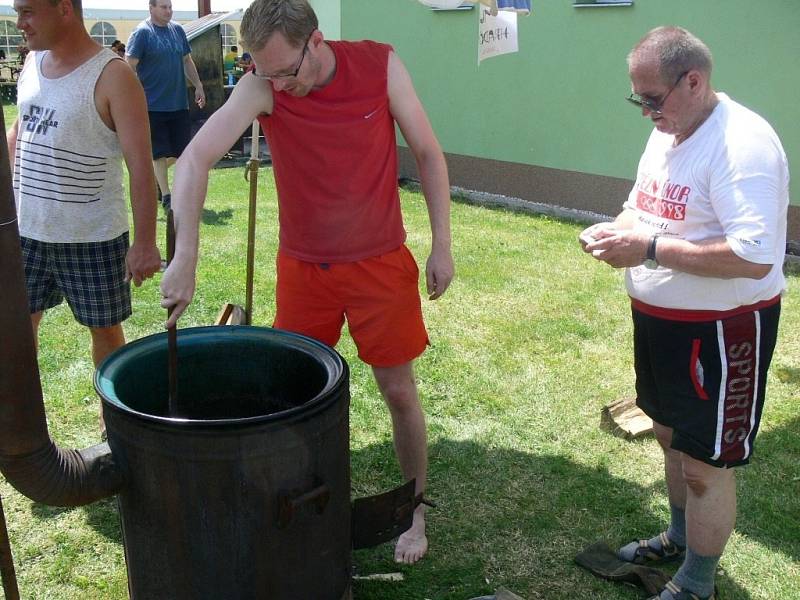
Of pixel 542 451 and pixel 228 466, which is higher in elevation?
pixel 228 466

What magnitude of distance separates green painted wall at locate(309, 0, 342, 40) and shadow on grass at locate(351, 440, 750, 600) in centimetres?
830

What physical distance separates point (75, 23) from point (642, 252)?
6.80 feet

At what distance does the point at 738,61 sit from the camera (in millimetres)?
6613

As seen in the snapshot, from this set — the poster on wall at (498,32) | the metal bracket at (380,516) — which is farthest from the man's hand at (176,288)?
the poster on wall at (498,32)

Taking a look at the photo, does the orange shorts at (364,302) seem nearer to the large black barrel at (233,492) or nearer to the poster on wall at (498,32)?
the large black barrel at (233,492)

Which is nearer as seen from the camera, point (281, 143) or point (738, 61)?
point (281, 143)

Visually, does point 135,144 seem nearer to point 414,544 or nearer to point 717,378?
point 414,544

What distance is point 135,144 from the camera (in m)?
2.82

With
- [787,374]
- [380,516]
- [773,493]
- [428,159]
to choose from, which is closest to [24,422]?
[380,516]

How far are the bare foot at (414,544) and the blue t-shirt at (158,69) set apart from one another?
232 inches

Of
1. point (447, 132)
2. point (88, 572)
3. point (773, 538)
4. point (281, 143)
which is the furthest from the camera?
point (447, 132)

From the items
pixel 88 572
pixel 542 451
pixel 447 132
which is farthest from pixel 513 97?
pixel 88 572

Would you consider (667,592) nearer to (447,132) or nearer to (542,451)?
(542,451)

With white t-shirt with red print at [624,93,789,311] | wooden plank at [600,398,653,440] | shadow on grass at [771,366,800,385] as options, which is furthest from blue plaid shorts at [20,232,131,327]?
shadow on grass at [771,366,800,385]
